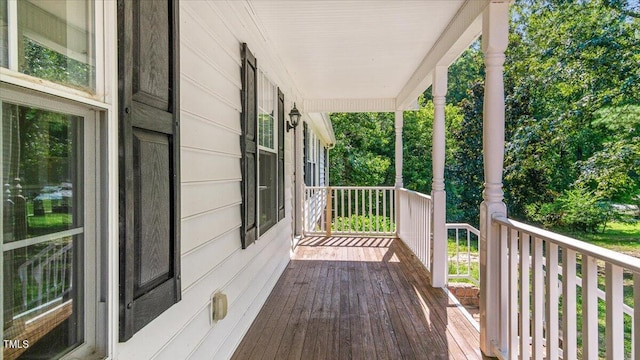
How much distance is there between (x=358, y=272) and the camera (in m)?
4.45

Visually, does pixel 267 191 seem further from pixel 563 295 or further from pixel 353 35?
pixel 563 295

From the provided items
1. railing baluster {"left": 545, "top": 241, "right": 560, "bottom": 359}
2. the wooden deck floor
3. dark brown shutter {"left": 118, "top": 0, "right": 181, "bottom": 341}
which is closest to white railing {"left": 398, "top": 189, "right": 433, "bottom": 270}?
the wooden deck floor

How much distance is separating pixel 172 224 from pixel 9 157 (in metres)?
0.76

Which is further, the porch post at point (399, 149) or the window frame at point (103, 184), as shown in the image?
the porch post at point (399, 149)

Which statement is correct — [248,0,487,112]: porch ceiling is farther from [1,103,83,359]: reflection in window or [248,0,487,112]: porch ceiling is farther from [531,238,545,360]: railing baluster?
[1,103,83,359]: reflection in window

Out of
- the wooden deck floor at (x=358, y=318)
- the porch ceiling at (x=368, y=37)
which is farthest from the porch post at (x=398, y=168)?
the wooden deck floor at (x=358, y=318)

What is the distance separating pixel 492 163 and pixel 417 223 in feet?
8.63

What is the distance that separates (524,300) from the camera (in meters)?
2.10

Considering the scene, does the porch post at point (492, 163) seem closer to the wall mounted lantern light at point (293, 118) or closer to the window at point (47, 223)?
the window at point (47, 223)

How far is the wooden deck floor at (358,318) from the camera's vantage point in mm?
2525

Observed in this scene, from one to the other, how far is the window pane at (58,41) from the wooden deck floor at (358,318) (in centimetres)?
213

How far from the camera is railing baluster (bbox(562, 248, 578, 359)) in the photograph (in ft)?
5.24

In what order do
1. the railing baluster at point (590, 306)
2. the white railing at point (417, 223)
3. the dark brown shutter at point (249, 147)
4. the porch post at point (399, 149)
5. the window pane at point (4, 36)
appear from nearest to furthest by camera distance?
the window pane at point (4, 36)
the railing baluster at point (590, 306)
the dark brown shutter at point (249, 147)
the white railing at point (417, 223)
the porch post at point (399, 149)

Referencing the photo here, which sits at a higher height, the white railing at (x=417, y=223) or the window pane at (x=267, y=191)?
the window pane at (x=267, y=191)
